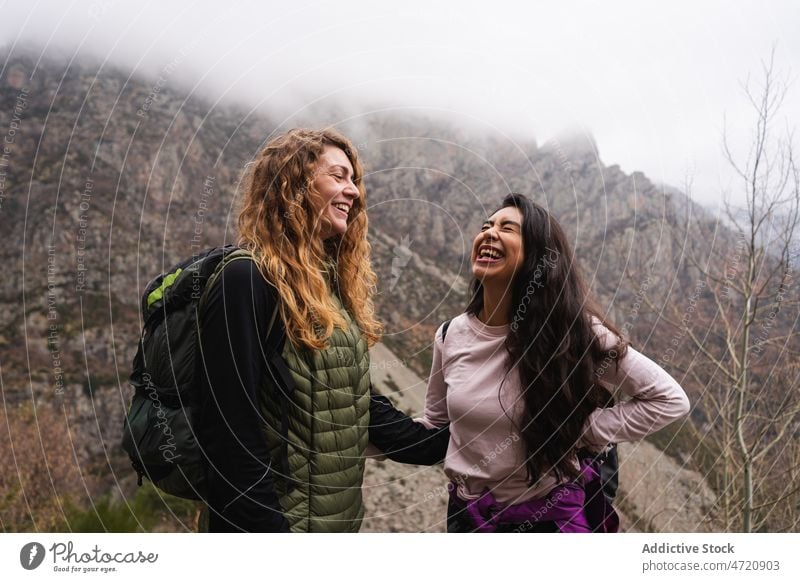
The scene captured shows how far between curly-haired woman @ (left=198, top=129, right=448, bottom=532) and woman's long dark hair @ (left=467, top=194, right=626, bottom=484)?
552 mm

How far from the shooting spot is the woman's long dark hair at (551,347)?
1.63 metres

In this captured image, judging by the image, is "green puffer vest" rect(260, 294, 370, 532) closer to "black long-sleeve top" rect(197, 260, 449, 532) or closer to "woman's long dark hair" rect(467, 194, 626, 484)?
"black long-sleeve top" rect(197, 260, 449, 532)

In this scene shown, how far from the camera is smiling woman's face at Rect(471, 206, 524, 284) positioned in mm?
1683

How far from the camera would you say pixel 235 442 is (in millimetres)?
1387

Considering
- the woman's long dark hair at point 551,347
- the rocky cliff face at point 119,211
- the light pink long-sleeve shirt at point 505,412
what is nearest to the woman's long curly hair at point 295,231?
the light pink long-sleeve shirt at point 505,412

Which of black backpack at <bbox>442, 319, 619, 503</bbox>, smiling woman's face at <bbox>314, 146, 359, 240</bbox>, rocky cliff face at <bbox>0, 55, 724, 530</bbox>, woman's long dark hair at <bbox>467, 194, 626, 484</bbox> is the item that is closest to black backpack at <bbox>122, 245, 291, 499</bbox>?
smiling woman's face at <bbox>314, 146, 359, 240</bbox>

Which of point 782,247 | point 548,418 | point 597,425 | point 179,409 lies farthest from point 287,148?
point 782,247

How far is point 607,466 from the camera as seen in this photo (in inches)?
69.6

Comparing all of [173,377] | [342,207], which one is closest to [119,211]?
[342,207]

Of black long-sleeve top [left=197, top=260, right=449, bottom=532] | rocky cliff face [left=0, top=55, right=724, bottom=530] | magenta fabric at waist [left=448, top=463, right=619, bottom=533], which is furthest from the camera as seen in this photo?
rocky cliff face [left=0, top=55, right=724, bottom=530]

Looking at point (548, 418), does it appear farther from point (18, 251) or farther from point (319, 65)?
point (18, 251)

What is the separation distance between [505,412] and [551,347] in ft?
0.86

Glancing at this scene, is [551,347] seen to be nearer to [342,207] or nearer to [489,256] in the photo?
[489,256]

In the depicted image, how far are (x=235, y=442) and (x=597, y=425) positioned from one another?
1.17m
